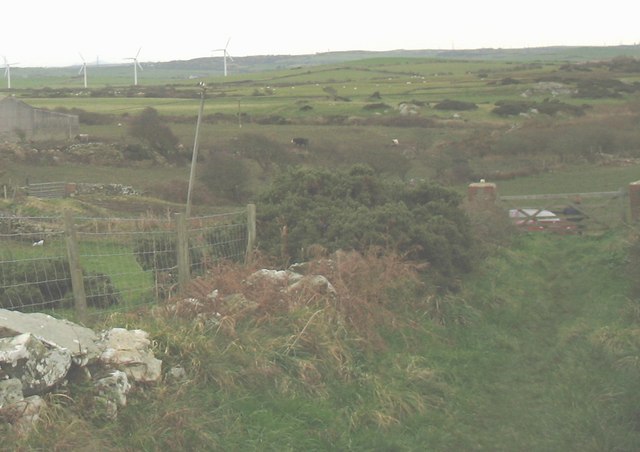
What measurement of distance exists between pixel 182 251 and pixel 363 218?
3.14 meters

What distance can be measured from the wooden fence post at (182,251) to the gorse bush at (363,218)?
2.12 meters

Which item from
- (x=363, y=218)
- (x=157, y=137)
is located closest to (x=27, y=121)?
(x=157, y=137)

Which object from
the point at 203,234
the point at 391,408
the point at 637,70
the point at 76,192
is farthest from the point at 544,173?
the point at 637,70

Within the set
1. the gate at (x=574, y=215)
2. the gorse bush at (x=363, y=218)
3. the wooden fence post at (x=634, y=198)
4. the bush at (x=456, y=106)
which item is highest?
the gorse bush at (x=363, y=218)

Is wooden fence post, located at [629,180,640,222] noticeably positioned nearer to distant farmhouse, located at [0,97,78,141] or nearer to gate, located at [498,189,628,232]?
gate, located at [498,189,628,232]

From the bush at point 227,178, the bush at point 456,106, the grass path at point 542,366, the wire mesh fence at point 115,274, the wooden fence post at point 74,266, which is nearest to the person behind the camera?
the grass path at point 542,366

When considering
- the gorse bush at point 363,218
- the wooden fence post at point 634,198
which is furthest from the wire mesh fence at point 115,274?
the wooden fence post at point 634,198

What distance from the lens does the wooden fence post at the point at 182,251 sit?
10070 millimetres

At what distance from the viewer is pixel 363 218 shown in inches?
484

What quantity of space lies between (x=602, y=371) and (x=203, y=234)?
5.48m

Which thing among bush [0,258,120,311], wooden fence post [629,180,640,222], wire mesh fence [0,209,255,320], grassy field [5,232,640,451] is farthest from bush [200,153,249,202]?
grassy field [5,232,640,451]

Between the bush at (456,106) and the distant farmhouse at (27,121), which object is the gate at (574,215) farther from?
the bush at (456,106)

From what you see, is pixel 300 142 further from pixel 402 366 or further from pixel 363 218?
pixel 402 366

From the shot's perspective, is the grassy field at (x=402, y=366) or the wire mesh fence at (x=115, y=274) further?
the wire mesh fence at (x=115, y=274)
